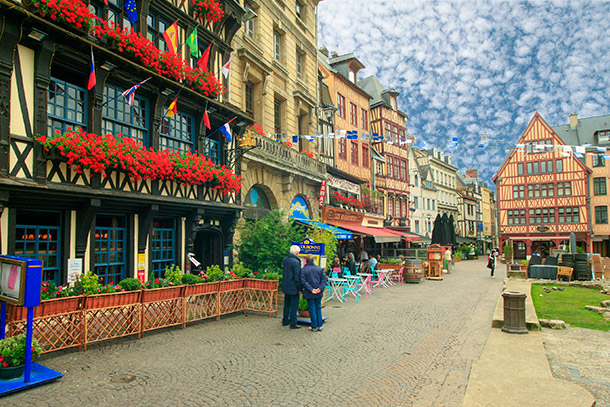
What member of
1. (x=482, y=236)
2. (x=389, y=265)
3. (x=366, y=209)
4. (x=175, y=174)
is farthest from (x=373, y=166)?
(x=482, y=236)

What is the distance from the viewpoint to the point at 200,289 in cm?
900

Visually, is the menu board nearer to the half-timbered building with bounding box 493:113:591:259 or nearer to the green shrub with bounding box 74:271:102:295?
the green shrub with bounding box 74:271:102:295

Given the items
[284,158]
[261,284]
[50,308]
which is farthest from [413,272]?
[50,308]

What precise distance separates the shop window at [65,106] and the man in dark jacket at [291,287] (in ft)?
17.9

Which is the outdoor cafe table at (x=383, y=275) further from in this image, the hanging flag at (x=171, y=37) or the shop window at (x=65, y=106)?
the shop window at (x=65, y=106)

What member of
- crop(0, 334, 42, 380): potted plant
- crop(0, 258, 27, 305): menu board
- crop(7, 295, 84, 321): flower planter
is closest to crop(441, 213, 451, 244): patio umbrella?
crop(7, 295, 84, 321): flower planter

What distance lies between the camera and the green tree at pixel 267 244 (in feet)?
38.1

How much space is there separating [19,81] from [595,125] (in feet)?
173

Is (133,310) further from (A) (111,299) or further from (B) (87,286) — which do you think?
(B) (87,286)

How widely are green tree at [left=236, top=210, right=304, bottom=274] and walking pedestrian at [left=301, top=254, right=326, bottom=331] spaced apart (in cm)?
278

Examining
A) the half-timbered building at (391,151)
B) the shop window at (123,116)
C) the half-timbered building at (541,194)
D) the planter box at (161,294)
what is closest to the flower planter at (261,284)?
the planter box at (161,294)

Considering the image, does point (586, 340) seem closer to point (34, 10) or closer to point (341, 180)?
point (34, 10)

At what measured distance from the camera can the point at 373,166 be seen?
29891 mm

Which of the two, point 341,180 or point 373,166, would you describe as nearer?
point 341,180
